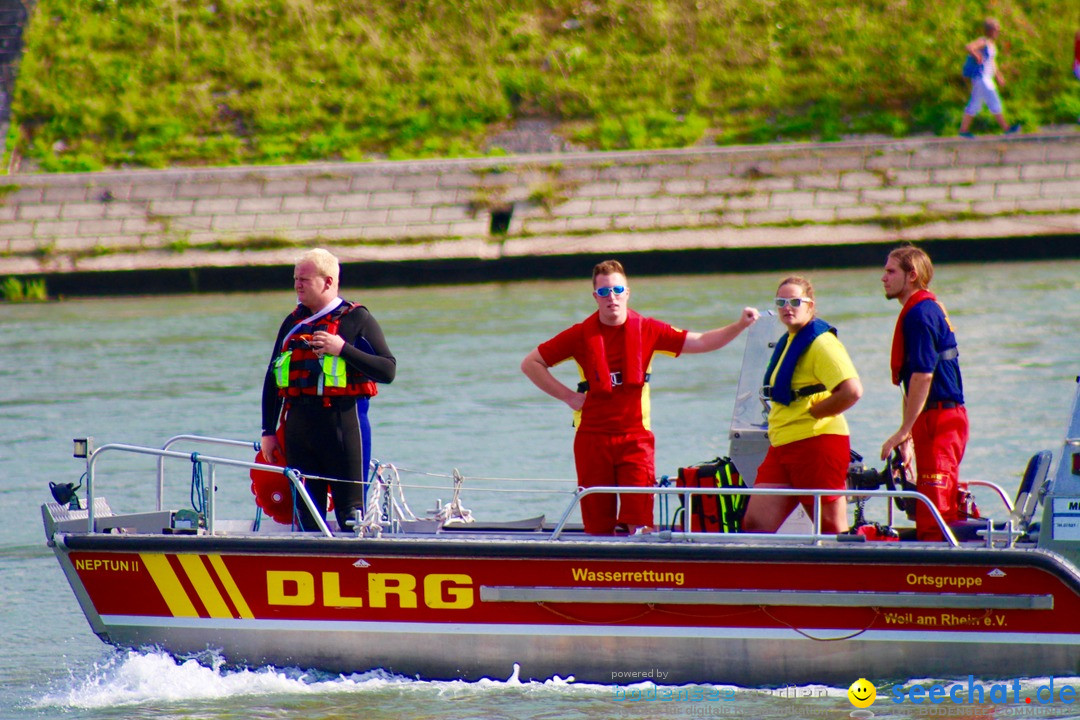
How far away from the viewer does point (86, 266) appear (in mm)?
17672

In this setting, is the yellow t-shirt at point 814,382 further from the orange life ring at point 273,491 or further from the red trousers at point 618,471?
the orange life ring at point 273,491

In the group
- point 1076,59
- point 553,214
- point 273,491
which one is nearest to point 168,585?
point 273,491

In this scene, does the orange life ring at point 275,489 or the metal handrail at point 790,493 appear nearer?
the metal handrail at point 790,493

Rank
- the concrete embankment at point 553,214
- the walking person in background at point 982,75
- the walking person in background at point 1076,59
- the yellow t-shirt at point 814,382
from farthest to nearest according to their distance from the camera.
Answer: the walking person in background at point 1076,59, the walking person in background at point 982,75, the concrete embankment at point 553,214, the yellow t-shirt at point 814,382

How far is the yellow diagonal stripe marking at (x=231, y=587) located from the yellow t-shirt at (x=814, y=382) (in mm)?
2187

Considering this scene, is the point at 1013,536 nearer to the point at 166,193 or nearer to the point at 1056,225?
the point at 1056,225

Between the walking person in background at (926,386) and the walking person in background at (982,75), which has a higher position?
the walking person in background at (982,75)

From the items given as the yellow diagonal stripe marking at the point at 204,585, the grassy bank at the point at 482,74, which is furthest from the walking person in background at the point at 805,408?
the grassy bank at the point at 482,74

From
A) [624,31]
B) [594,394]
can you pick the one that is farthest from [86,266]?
[594,394]

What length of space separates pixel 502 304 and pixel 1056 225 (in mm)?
6586

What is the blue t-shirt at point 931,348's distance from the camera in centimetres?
556

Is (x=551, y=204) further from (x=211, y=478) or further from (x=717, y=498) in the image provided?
(x=211, y=478)

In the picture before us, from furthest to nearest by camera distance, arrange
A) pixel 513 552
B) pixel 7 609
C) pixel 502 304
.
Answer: pixel 502 304
pixel 7 609
pixel 513 552

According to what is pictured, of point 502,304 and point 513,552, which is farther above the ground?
point 502,304
